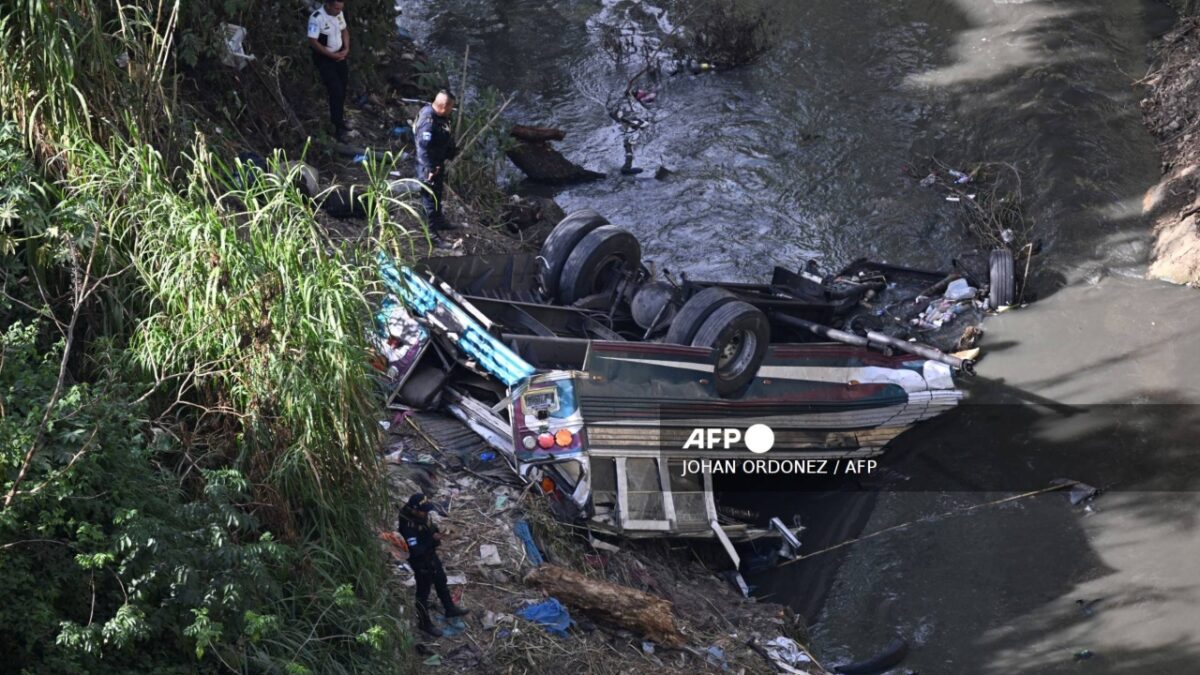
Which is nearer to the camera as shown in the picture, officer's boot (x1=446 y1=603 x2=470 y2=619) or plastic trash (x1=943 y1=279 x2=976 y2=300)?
officer's boot (x1=446 y1=603 x2=470 y2=619)

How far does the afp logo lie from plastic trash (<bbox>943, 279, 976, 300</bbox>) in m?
3.68

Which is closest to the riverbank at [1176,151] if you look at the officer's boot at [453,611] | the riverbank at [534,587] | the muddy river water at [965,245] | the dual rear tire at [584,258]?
the muddy river water at [965,245]

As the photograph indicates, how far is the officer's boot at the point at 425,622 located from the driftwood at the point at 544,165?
7658 mm

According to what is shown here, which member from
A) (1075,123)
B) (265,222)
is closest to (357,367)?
(265,222)

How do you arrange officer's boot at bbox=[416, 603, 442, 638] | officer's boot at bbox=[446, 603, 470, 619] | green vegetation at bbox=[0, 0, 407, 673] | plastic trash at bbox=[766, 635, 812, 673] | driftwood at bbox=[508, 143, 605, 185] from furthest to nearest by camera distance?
driftwood at bbox=[508, 143, 605, 185] < plastic trash at bbox=[766, 635, 812, 673] < officer's boot at bbox=[446, 603, 470, 619] < officer's boot at bbox=[416, 603, 442, 638] < green vegetation at bbox=[0, 0, 407, 673]

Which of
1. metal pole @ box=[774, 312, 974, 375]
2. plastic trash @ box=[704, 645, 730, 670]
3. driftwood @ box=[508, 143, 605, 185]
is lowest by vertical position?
plastic trash @ box=[704, 645, 730, 670]

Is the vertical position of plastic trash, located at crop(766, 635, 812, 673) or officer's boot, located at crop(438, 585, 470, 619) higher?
officer's boot, located at crop(438, 585, 470, 619)

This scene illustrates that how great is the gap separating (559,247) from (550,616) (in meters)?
3.58

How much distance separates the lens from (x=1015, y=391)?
33.2ft

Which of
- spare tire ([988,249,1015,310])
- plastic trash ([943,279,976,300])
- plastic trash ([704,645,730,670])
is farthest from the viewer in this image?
plastic trash ([943,279,976,300])

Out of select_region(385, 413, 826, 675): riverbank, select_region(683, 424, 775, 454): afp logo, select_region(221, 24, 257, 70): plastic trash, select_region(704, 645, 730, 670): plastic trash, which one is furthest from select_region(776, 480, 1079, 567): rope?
select_region(221, 24, 257, 70): plastic trash

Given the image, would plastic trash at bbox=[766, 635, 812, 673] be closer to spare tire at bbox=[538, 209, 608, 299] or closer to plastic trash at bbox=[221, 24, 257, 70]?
spare tire at bbox=[538, 209, 608, 299]

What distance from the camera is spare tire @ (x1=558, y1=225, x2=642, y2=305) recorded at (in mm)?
9102

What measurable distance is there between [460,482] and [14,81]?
3.52 metres
